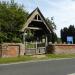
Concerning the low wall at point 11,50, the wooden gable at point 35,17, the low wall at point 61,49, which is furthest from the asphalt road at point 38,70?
the low wall at point 61,49

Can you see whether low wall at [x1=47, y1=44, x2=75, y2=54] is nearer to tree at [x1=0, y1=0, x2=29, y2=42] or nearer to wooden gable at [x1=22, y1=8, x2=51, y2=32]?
wooden gable at [x1=22, y1=8, x2=51, y2=32]

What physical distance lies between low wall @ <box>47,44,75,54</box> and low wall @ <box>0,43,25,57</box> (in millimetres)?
5782

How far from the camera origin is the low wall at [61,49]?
4072 cm

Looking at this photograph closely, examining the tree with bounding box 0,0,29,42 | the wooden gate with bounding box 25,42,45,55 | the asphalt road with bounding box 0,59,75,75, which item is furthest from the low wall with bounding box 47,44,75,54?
the asphalt road with bounding box 0,59,75,75

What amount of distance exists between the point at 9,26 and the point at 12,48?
9284mm

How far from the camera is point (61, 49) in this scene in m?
41.4

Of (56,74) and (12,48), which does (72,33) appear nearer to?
(12,48)

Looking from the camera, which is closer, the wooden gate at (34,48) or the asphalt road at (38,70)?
the asphalt road at (38,70)

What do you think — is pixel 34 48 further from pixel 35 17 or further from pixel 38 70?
pixel 38 70

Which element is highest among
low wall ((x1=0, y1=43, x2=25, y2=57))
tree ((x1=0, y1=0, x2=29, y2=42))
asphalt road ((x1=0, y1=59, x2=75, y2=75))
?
tree ((x1=0, y1=0, x2=29, y2=42))

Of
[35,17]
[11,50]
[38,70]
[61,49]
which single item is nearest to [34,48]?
[61,49]

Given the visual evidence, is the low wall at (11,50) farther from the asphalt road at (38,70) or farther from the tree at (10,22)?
the asphalt road at (38,70)

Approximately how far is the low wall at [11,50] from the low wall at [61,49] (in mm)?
5782

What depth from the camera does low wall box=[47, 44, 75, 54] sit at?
40.7 metres
